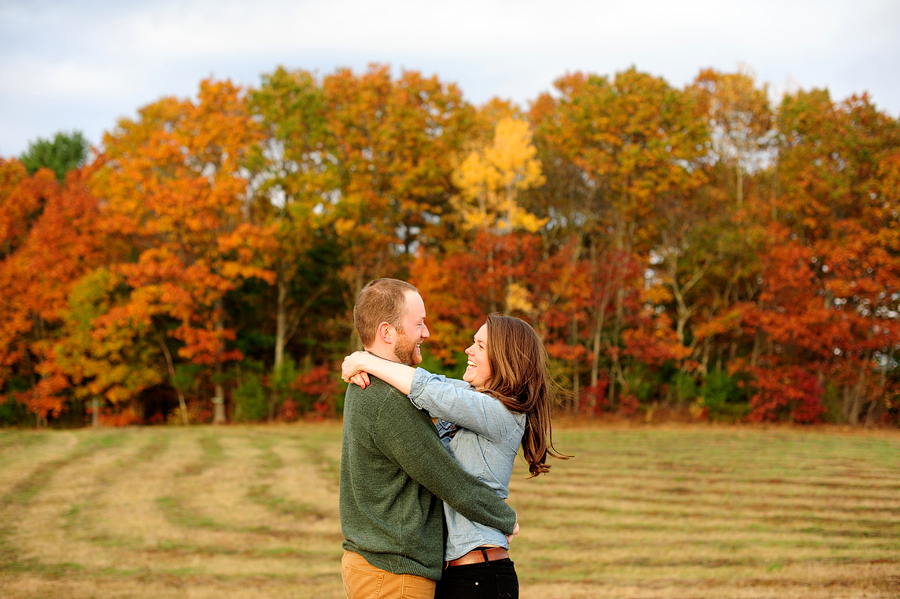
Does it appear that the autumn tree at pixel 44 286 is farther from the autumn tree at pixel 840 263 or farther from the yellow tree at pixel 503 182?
the autumn tree at pixel 840 263

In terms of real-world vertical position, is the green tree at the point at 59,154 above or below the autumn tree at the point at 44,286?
above

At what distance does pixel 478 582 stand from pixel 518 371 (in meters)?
0.84

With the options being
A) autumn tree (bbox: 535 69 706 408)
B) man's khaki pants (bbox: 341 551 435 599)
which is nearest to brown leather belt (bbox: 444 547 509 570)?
man's khaki pants (bbox: 341 551 435 599)

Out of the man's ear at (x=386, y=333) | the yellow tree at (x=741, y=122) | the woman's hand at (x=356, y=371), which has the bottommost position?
the woman's hand at (x=356, y=371)

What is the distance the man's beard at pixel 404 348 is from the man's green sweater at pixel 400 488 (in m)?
0.16

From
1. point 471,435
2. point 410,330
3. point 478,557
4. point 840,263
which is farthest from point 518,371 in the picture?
point 840,263

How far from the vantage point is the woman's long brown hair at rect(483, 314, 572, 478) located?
2.76 meters

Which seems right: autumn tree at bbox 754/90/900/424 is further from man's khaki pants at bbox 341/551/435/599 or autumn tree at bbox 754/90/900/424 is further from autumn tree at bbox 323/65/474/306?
man's khaki pants at bbox 341/551/435/599

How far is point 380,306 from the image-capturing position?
8.66ft

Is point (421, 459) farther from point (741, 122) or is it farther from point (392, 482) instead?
point (741, 122)

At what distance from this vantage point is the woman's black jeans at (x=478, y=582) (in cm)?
258

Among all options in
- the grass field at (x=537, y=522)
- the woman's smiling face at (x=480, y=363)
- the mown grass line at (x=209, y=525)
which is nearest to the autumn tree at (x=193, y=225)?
the grass field at (x=537, y=522)

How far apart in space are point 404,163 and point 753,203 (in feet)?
41.6

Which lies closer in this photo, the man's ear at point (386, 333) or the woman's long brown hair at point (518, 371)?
the man's ear at point (386, 333)
